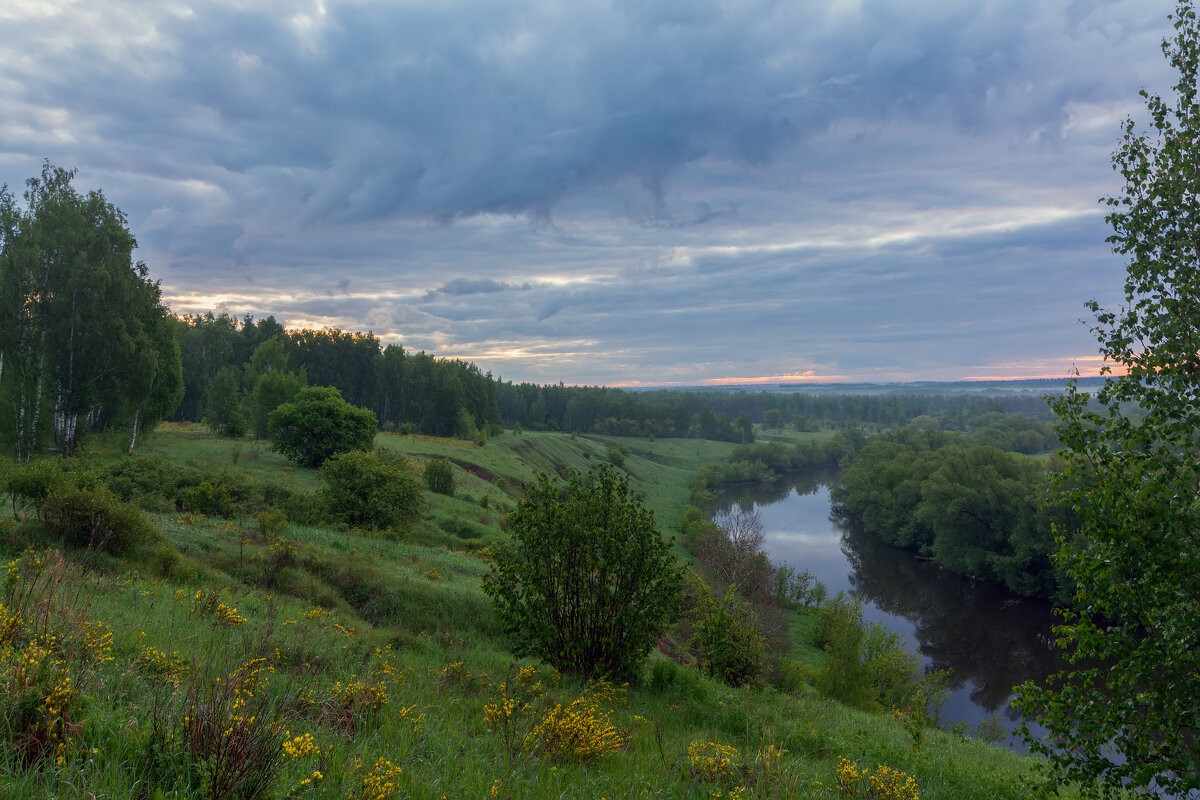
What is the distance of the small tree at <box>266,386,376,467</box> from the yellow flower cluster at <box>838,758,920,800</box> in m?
40.4

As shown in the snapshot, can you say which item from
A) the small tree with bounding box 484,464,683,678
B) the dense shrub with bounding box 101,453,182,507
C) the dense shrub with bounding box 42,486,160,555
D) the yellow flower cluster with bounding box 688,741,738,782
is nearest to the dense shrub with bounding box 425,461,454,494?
the dense shrub with bounding box 101,453,182,507

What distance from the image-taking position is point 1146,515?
6.75 metres

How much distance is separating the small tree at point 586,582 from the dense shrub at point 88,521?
9272 millimetres

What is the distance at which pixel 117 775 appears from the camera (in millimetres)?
3787

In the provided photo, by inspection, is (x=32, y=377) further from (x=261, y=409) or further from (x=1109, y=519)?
(x=1109, y=519)

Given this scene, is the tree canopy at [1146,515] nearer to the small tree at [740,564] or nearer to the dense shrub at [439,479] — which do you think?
the small tree at [740,564]

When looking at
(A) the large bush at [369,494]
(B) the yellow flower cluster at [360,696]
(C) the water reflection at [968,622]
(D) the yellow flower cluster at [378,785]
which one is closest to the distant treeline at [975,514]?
(C) the water reflection at [968,622]

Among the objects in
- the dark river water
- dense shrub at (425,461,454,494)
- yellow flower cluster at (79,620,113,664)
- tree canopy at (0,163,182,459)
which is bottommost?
the dark river water

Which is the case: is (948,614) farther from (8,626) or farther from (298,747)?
(8,626)

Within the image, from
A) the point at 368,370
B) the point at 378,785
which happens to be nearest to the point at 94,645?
the point at 378,785

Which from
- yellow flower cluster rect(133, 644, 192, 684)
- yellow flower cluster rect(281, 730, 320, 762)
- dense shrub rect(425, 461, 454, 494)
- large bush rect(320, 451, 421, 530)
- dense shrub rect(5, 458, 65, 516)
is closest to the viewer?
yellow flower cluster rect(281, 730, 320, 762)

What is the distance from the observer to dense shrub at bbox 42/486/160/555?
1380 cm

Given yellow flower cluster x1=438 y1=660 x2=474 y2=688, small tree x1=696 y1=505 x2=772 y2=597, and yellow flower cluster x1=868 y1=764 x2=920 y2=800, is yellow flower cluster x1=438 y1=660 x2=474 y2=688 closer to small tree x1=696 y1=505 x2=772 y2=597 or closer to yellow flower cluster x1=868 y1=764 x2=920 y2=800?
yellow flower cluster x1=868 y1=764 x2=920 y2=800

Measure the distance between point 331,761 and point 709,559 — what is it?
141ft
